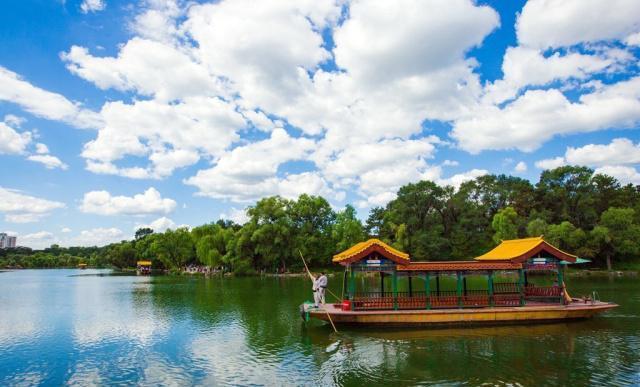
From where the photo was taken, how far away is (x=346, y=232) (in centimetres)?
6675

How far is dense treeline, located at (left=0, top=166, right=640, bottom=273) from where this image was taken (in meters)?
60.0

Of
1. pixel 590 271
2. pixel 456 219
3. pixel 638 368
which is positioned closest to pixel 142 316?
pixel 638 368

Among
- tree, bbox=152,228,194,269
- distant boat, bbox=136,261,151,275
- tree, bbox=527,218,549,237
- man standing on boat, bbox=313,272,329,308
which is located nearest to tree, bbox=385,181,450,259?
tree, bbox=527,218,549,237

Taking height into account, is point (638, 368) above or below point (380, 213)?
below

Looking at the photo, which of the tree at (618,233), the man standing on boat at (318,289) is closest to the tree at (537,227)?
the tree at (618,233)

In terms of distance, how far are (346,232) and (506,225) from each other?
22.9 m

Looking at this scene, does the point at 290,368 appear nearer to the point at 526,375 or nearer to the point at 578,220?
the point at 526,375

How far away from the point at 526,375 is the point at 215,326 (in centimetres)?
1432

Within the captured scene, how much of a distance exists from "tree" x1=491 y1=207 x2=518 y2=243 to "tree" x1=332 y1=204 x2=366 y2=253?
19974mm

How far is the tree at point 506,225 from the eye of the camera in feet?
194

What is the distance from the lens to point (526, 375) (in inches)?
505

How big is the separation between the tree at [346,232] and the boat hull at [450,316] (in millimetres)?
45858

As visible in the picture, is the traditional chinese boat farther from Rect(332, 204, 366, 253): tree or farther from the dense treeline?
Rect(332, 204, 366, 253): tree

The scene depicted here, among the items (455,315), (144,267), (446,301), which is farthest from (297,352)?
(144,267)
